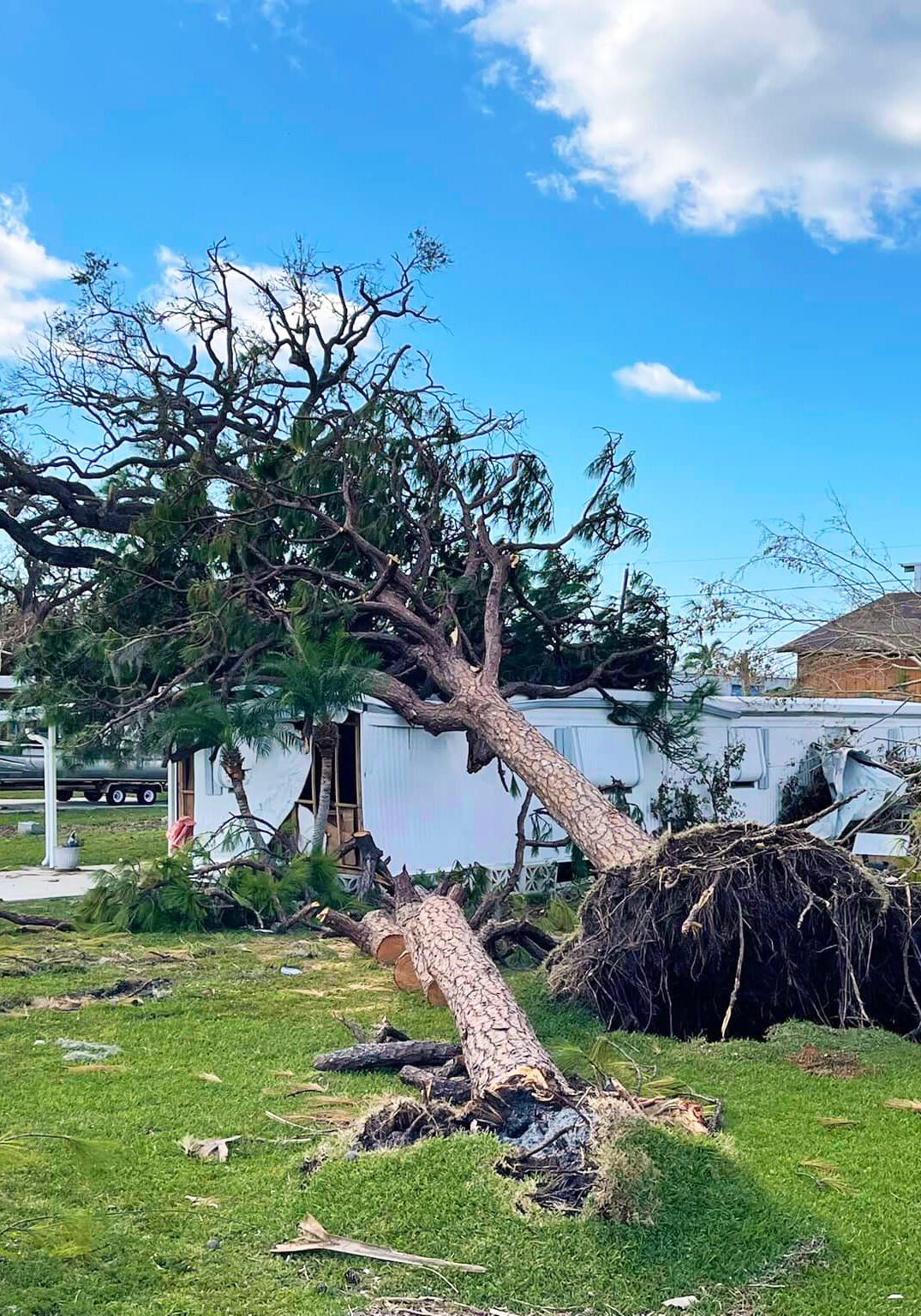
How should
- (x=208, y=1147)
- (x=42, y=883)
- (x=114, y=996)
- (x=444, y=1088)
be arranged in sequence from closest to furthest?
(x=208, y=1147) → (x=444, y=1088) → (x=114, y=996) → (x=42, y=883)

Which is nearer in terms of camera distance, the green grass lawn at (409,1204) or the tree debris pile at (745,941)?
the green grass lawn at (409,1204)

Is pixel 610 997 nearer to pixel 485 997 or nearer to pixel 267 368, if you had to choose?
pixel 485 997

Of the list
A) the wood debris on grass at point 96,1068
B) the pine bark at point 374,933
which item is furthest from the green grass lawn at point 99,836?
the wood debris on grass at point 96,1068

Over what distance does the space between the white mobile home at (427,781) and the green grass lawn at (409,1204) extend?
250 inches

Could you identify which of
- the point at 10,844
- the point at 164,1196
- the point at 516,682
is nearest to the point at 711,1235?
the point at 164,1196

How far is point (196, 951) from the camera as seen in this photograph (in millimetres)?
9438

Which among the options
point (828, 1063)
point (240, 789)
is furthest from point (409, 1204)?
point (240, 789)

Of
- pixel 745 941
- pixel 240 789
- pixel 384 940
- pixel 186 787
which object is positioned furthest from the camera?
pixel 186 787

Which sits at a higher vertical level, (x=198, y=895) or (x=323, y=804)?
(x=323, y=804)

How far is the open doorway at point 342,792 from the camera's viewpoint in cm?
1291

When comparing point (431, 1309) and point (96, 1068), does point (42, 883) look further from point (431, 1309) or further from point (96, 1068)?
point (431, 1309)

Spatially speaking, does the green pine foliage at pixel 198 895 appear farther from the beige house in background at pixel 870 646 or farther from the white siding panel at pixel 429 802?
the beige house in background at pixel 870 646

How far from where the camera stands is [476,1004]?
5.92m

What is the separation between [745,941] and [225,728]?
253 inches
